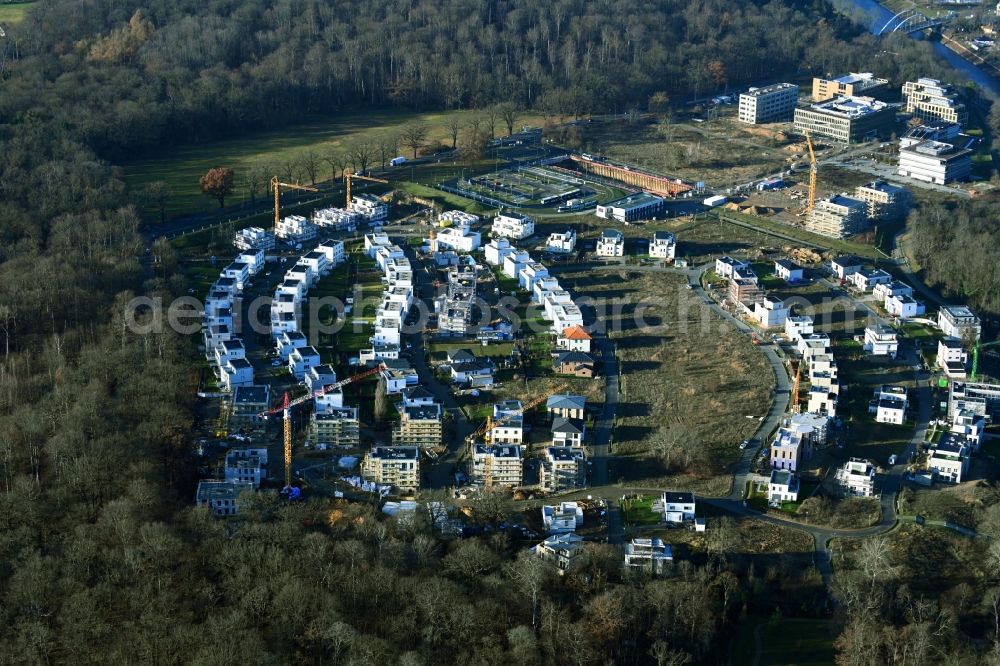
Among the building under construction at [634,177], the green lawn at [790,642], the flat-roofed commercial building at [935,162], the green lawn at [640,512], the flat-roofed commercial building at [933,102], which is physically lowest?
the green lawn at [790,642]

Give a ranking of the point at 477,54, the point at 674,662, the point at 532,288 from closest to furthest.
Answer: the point at 674,662 < the point at 532,288 < the point at 477,54

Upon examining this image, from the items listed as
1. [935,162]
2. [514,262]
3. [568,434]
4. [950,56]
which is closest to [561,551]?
[568,434]

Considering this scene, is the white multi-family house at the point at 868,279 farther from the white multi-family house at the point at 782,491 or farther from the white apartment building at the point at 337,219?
the white apartment building at the point at 337,219

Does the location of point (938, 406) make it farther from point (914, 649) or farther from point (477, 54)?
point (477, 54)

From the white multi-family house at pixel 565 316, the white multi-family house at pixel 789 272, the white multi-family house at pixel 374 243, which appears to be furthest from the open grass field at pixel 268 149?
the white multi-family house at pixel 789 272

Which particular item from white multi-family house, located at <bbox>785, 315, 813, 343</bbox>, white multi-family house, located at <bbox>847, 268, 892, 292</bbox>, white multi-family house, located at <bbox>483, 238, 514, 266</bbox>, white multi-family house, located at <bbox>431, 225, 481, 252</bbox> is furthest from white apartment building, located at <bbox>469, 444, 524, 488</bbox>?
white multi-family house, located at <bbox>847, 268, 892, 292</bbox>

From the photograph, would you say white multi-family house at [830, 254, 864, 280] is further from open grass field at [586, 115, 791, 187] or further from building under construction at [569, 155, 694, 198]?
open grass field at [586, 115, 791, 187]

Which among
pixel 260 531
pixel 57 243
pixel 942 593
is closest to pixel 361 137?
pixel 57 243
